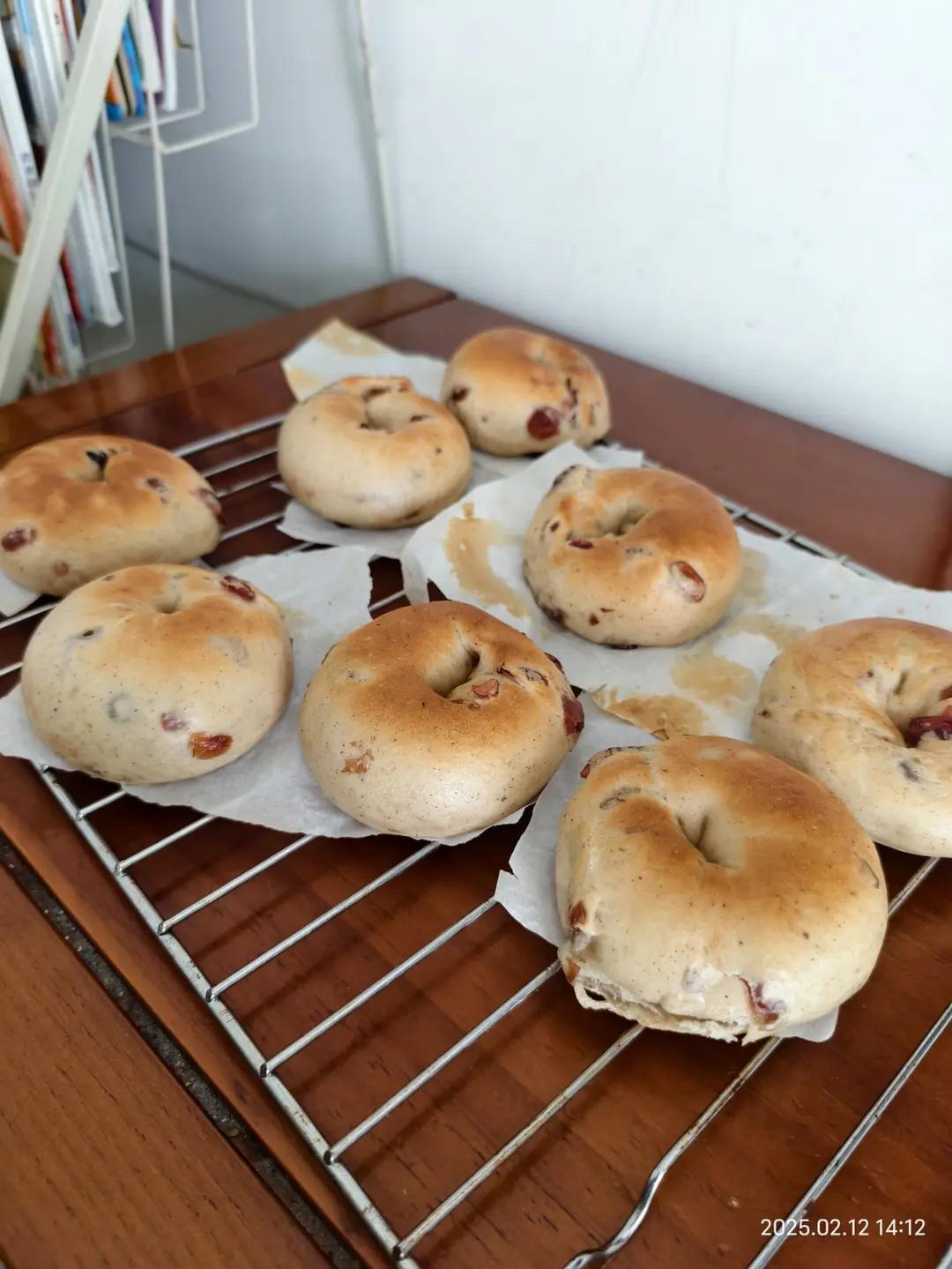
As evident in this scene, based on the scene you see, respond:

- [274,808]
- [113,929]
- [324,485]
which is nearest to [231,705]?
[274,808]

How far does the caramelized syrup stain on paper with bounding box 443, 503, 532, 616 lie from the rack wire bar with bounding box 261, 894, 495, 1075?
0.38m

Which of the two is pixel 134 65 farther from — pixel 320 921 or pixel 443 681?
pixel 320 921

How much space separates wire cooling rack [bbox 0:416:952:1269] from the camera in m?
0.56

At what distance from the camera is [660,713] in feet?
3.01

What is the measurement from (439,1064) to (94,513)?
662 mm

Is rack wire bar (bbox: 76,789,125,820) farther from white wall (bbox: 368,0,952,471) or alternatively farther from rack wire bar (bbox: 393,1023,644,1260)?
white wall (bbox: 368,0,952,471)

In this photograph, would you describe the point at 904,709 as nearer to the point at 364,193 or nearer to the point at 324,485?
the point at 324,485

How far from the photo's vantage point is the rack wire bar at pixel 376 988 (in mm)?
636

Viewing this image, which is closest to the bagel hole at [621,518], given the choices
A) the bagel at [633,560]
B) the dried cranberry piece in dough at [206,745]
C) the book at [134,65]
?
the bagel at [633,560]

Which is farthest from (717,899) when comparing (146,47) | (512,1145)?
(146,47)

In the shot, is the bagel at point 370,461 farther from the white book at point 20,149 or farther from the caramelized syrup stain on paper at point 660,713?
the white book at point 20,149

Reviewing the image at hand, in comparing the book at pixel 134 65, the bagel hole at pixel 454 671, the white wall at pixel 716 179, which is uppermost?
the book at pixel 134 65

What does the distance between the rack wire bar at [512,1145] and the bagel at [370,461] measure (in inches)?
25.9

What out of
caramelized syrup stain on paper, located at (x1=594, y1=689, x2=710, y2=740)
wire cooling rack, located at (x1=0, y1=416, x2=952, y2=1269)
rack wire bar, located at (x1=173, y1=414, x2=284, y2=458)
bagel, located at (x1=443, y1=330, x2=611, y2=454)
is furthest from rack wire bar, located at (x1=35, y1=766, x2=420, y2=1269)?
bagel, located at (x1=443, y1=330, x2=611, y2=454)
